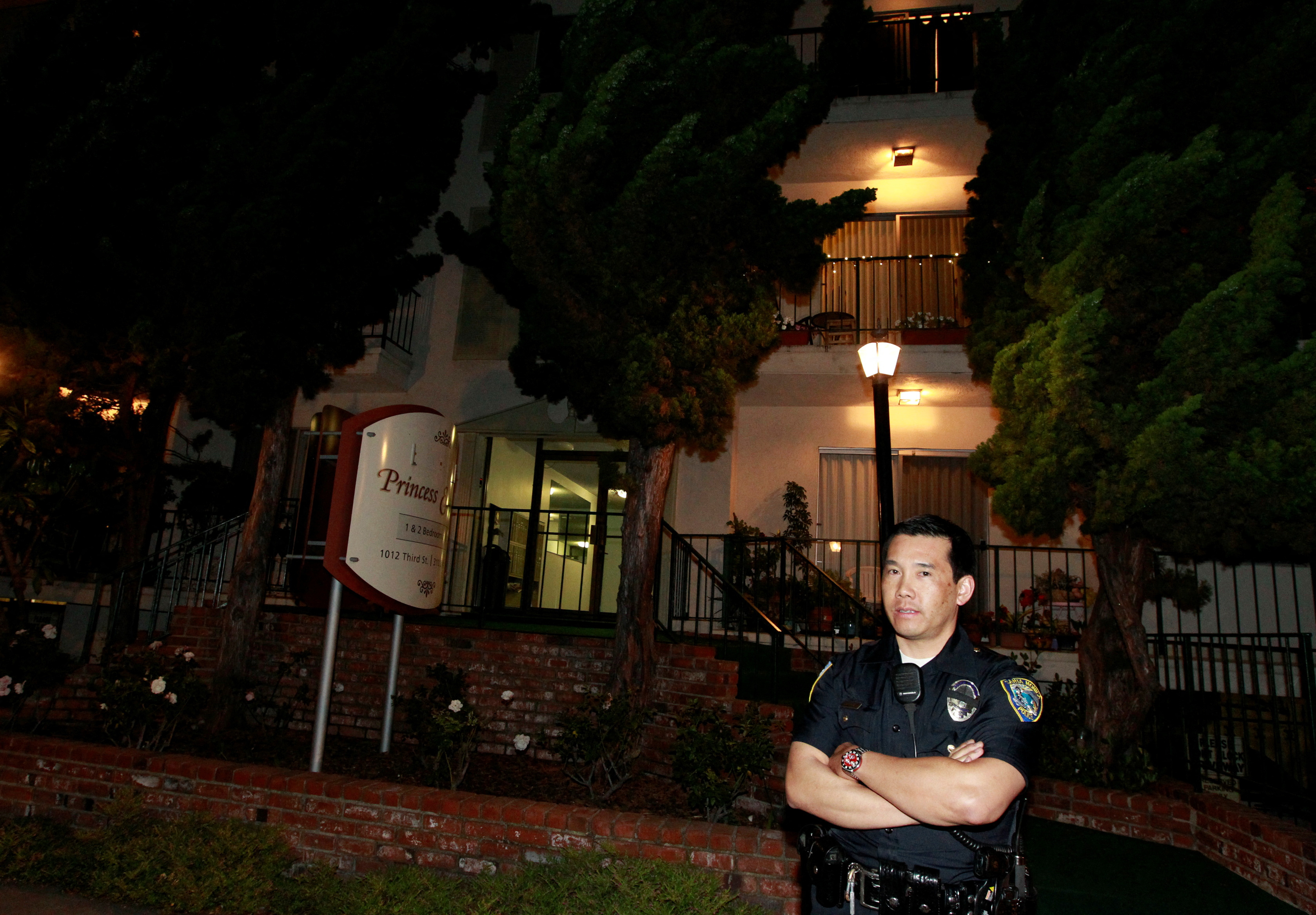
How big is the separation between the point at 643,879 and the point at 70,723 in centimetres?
603

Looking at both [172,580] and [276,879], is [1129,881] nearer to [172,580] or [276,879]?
[276,879]

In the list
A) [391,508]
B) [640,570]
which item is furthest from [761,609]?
[391,508]

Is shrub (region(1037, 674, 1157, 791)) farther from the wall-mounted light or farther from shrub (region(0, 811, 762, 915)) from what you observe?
shrub (region(0, 811, 762, 915))

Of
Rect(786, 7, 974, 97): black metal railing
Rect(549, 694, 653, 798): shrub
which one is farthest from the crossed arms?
Rect(786, 7, 974, 97): black metal railing

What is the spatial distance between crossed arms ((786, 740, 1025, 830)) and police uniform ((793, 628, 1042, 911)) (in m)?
0.05

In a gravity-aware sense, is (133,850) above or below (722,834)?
below

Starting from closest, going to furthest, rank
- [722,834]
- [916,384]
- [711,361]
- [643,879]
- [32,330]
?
[643,879] → [722,834] → [711,361] → [32,330] → [916,384]

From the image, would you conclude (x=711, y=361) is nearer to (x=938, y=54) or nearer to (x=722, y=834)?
(x=722, y=834)

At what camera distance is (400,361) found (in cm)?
1064

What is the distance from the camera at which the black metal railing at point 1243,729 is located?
468cm

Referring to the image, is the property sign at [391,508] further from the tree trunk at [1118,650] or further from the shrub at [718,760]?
the tree trunk at [1118,650]

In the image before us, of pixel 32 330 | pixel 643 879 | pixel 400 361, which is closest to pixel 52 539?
pixel 32 330

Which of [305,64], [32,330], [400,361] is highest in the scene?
[305,64]

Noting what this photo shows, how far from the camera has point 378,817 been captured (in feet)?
14.5
